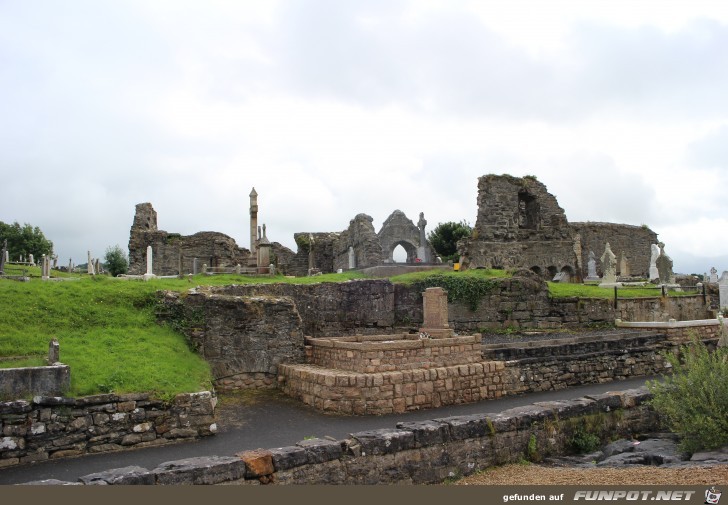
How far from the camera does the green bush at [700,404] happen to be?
8.75 metres

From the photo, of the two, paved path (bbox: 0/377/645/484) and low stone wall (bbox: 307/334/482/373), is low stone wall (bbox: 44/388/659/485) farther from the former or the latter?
low stone wall (bbox: 307/334/482/373)

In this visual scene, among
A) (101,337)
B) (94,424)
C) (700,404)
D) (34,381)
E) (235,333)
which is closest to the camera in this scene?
(700,404)

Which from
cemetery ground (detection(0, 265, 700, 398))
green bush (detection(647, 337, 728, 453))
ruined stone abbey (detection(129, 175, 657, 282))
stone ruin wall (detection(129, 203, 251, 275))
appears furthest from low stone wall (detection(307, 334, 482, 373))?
stone ruin wall (detection(129, 203, 251, 275))

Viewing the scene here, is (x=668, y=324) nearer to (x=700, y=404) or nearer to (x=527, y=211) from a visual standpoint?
(x=700, y=404)

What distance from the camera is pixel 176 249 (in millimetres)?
34156

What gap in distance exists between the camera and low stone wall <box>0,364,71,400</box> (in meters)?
9.55

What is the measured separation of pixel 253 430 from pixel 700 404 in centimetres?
732

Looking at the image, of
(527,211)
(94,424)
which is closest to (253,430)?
(94,424)

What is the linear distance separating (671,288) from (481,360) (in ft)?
49.8

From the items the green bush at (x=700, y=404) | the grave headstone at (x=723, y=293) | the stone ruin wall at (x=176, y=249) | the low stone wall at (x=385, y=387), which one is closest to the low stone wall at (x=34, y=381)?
the low stone wall at (x=385, y=387)

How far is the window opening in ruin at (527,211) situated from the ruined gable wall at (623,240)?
1381 cm

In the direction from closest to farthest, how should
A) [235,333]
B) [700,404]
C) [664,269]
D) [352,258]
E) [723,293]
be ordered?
[700,404]
[235,333]
[723,293]
[664,269]
[352,258]

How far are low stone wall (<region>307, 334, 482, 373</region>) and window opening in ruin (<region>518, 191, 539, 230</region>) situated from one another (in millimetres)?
19310

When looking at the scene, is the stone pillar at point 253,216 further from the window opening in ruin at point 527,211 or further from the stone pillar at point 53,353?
the stone pillar at point 53,353
